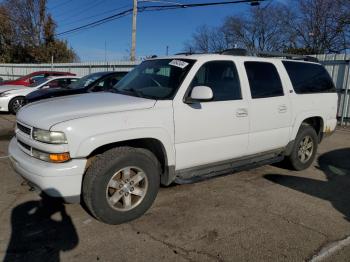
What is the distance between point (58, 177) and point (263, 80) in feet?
10.7

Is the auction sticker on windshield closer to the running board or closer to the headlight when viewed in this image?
the running board

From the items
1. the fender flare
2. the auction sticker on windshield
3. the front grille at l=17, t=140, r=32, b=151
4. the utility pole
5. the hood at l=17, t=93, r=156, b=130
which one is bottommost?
the front grille at l=17, t=140, r=32, b=151

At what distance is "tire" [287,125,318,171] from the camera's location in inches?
227

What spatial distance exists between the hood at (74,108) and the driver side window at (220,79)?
0.84m

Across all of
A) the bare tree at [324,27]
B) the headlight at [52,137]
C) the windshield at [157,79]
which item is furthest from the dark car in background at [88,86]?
the bare tree at [324,27]

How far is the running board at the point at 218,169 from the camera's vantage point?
4.22 metres

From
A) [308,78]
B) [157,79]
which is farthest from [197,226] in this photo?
[308,78]

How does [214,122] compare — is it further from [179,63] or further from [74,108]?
[74,108]

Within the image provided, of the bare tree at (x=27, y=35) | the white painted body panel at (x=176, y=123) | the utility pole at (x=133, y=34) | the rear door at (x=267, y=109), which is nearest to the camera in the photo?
the white painted body panel at (x=176, y=123)

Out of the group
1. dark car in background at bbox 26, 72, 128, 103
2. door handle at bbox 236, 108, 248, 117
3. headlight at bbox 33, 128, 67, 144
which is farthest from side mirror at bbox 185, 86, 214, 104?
dark car in background at bbox 26, 72, 128, 103

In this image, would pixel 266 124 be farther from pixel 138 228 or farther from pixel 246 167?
pixel 138 228

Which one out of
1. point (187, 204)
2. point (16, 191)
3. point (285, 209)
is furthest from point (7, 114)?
point (285, 209)

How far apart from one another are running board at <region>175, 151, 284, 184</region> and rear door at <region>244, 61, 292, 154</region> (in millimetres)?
159

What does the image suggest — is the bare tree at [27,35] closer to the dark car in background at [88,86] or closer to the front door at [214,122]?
the dark car in background at [88,86]
